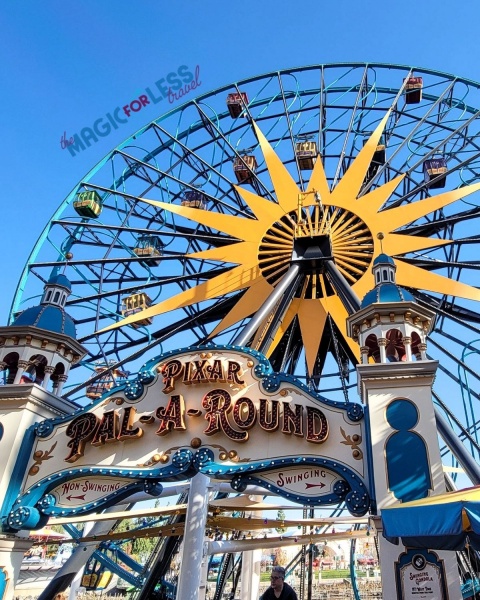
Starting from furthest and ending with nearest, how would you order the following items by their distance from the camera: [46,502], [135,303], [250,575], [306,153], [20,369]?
[306,153] < [135,303] < [250,575] < [20,369] < [46,502]

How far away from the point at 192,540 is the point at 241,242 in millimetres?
8973

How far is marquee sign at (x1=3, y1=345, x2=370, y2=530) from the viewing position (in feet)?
22.8

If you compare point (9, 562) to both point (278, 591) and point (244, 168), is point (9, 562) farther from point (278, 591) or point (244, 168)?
point (244, 168)

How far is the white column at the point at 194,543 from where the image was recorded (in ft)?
23.7

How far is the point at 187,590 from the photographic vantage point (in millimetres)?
7176

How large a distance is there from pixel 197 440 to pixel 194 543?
1437 millimetres

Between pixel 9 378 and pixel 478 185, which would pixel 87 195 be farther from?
pixel 478 185

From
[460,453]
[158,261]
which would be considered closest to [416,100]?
[158,261]

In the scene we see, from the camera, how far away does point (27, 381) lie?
8852mm

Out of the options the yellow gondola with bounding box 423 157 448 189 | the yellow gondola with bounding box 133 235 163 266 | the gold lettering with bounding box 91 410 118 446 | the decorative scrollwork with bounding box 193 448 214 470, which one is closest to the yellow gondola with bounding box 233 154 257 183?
the yellow gondola with bounding box 133 235 163 266

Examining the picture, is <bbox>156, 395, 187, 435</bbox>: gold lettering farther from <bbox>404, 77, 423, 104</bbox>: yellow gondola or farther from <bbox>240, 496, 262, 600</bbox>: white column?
<bbox>404, 77, 423, 104</bbox>: yellow gondola

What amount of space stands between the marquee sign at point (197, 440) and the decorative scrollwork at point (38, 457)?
15 millimetres

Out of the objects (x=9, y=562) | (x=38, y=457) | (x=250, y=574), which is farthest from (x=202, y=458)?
(x=250, y=574)

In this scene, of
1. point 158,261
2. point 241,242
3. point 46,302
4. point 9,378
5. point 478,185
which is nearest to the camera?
point 9,378
